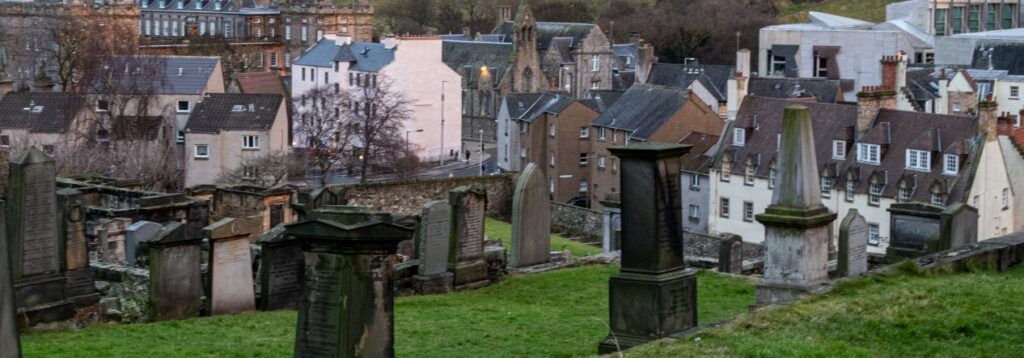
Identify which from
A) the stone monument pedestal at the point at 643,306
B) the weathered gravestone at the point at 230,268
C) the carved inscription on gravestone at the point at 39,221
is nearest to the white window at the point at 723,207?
the weathered gravestone at the point at 230,268

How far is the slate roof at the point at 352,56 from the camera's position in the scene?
3342 inches

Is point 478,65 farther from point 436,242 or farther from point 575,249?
point 436,242

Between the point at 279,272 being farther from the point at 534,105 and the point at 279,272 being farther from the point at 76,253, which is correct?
the point at 534,105

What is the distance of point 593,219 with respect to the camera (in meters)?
45.9

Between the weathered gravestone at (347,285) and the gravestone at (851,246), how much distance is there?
11.1 m

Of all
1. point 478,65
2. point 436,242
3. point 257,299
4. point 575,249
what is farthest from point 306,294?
point 478,65

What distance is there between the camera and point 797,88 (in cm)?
6525

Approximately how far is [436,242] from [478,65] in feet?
238

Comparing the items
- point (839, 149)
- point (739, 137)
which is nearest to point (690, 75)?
point (739, 137)

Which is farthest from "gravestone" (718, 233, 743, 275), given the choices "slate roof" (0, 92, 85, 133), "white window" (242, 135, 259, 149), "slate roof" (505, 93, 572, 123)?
"slate roof" (0, 92, 85, 133)

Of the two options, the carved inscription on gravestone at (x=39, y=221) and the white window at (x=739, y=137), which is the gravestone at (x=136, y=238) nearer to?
the carved inscription on gravestone at (x=39, y=221)

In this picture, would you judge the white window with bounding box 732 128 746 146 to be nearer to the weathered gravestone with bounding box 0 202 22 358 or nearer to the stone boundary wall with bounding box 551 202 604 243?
the stone boundary wall with bounding box 551 202 604 243

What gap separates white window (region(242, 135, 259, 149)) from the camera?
64.8m

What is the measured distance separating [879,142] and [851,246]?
65.9ft
